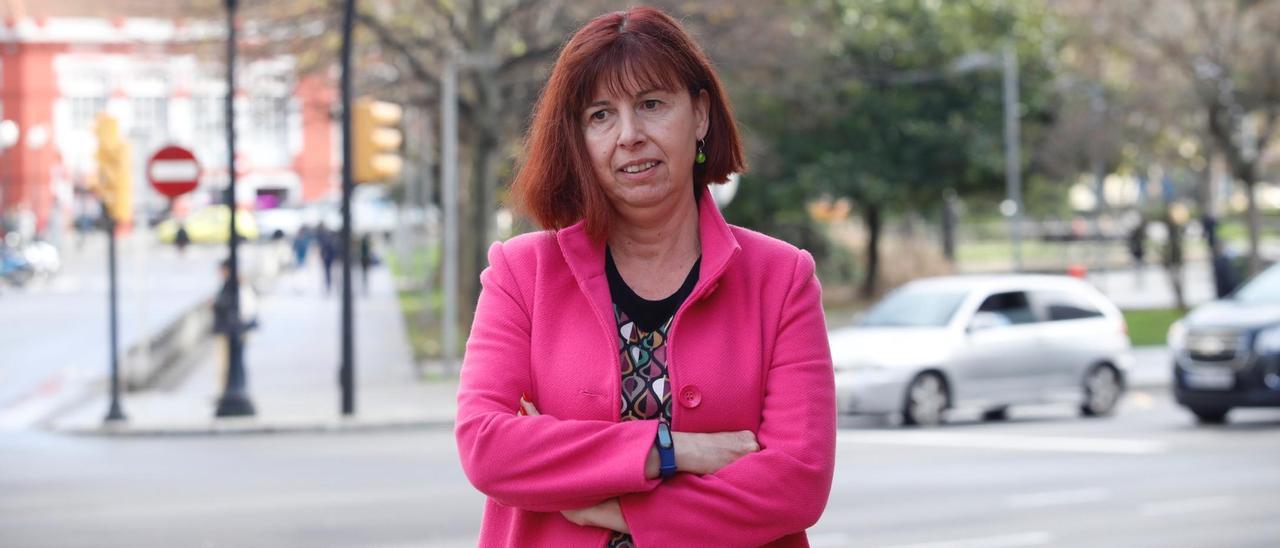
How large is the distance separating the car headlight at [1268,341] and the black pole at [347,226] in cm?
973

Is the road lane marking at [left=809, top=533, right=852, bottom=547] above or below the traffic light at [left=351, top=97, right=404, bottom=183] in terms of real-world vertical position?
below

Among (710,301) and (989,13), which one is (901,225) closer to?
(989,13)

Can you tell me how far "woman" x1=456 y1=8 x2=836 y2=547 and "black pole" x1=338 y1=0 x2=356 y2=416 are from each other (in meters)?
17.8

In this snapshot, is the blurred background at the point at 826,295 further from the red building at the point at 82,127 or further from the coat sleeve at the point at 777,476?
the red building at the point at 82,127

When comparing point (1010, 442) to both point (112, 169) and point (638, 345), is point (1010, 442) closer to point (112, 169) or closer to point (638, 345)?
point (112, 169)

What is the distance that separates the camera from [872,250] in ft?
142

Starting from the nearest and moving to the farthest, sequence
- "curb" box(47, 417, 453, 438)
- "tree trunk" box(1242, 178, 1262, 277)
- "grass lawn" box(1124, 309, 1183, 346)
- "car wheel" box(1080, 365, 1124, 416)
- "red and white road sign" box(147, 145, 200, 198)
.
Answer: "curb" box(47, 417, 453, 438) < "car wheel" box(1080, 365, 1124, 416) < "red and white road sign" box(147, 145, 200, 198) < "grass lawn" box(1124, 309, 1183, 346) < "tree trunk" box(1242, 178, 1262, 277)

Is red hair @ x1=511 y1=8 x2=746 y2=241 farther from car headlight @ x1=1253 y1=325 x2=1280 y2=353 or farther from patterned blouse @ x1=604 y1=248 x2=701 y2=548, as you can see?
car headlight @ x1=1253 y1=325 x2=1280 y2=353

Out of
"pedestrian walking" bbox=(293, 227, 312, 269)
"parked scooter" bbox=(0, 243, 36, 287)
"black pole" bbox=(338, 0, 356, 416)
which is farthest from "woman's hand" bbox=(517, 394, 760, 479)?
"parked scooter" bbox=(0, 243, 36, 287)

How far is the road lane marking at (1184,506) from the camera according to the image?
11.5 metres

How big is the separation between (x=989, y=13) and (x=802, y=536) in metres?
41.1

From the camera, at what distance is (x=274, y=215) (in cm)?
7525

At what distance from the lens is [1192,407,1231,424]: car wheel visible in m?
17.9

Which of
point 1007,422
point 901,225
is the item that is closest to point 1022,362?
point 1007,422
